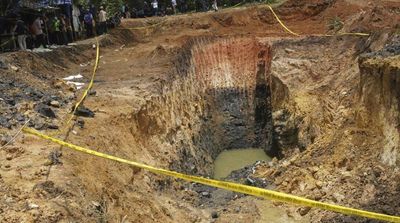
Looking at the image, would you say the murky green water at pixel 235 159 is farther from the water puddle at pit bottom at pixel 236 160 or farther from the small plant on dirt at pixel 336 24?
the small plant on dirt at pixel 336 24

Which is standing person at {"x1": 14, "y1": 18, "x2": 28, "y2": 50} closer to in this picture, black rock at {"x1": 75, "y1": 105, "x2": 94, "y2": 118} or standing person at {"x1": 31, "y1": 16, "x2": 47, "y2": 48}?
standing person at {"x1": 31, "y1": 16, "x2": 47, "y2": 48}

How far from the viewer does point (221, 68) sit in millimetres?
22125

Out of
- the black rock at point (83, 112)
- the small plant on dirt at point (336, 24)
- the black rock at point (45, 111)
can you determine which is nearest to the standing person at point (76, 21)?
the small plant on dirt at point (336, 24)

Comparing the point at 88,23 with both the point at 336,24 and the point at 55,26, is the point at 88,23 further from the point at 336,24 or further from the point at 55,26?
the point at 336,24

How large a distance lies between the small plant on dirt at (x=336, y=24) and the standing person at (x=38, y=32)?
12.6m

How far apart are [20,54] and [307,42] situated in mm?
11097

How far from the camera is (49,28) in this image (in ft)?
70.1

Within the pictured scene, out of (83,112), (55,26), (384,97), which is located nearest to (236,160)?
(384,97)

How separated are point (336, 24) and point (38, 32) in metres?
12.9

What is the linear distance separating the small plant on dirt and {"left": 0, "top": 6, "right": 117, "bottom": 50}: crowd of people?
12.3 meters

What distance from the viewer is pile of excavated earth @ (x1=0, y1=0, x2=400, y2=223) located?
8641 mm

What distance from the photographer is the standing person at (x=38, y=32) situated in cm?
1905

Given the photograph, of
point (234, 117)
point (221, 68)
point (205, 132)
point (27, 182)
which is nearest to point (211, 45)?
point (221, 68)

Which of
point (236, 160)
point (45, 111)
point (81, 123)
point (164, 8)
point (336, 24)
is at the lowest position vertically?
point (236, 160)
